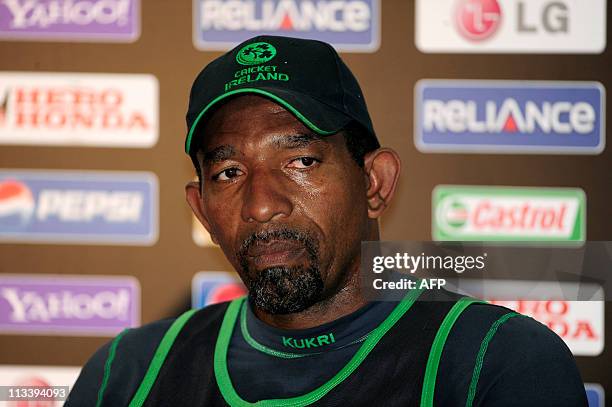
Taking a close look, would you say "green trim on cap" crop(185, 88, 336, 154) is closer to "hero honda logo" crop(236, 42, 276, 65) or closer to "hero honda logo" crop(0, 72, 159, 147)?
"hero honda logo" crop(236, 42, 276, 65)

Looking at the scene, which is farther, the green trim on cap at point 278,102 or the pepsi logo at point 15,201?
the pepsi logo at point 15,201

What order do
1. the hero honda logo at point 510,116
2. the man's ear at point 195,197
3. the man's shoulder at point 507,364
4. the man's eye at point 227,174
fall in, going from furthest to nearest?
the hero honda logo at point 510,116
the man's ear at point 195,197
the man's eye at point 227,174
the man's shoulder at point 507,364

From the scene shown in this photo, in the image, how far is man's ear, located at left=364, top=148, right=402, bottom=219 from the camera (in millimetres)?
1112

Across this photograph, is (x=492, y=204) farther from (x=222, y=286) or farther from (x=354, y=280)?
(x=354, y=280)

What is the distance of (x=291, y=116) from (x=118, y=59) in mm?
1009

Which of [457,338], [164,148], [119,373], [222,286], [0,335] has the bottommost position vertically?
[0,335]

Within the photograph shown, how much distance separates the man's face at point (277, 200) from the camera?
992 mm

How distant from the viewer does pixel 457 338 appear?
1.00 metres

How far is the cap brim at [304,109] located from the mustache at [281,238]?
14cm

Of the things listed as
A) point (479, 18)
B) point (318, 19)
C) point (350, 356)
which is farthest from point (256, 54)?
point (479, 18)

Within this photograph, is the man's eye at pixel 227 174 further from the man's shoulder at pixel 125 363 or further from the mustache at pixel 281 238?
the man's shoulder at pixel 125 363

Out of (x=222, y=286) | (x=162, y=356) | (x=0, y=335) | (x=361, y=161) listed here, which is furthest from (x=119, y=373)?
(x=0, y=335)

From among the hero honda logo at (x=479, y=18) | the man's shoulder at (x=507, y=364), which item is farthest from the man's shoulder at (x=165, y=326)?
the hero honda logo at (x=479, y=18)

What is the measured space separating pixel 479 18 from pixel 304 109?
3.30 feet
